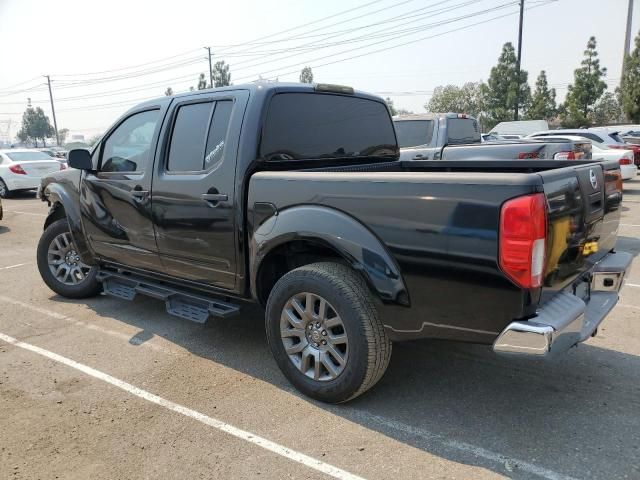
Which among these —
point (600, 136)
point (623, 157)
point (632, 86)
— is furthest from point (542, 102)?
point (623, 157)

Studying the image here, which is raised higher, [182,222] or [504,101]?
[504,101]

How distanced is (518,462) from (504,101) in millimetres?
50089

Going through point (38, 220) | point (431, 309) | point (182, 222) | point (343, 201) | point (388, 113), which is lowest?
point (38, 220)

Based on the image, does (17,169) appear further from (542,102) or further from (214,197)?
(542,102)

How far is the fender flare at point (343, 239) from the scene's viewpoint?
282cm

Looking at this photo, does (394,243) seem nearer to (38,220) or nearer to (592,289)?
(592,289)

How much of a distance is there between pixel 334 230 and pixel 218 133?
135cm

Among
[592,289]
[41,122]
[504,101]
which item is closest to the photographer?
[592,289]

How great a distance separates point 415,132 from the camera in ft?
29.1

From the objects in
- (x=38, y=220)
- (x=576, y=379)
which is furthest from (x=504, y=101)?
(x=576, y=379)

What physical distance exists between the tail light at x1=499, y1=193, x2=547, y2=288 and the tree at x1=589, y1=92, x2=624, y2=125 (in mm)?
50004

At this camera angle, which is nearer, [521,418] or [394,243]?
[394,243]

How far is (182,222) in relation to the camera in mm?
3904

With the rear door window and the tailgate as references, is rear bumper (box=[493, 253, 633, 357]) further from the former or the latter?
the rear door window
